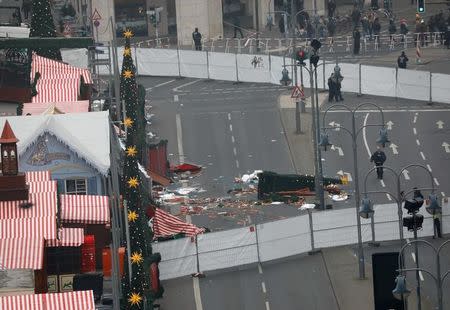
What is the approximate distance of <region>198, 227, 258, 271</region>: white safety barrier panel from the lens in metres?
81.1

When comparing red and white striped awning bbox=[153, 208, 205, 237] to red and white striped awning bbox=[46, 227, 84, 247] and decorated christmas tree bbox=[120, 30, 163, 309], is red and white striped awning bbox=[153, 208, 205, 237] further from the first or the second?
red and white striped awning bbox=[46, 227, 84, 247]

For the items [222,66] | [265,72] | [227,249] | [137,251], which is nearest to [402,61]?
[265,72]

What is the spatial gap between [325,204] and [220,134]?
16.2 meters

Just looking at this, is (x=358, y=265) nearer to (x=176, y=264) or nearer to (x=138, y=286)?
(x=176, y=264)

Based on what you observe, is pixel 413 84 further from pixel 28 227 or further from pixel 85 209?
pixel 28 227

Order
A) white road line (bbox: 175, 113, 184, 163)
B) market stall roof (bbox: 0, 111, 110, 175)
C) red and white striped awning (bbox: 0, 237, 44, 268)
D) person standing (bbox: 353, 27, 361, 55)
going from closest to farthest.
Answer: red and white striped awning (bbox: 0, 237, 44, 268), market stall roof (bbox: 0, 111, 110, 175), white road line (bbox: 175, 113, 184, 163), person standing (bbox: 353, 27, 361, 55)

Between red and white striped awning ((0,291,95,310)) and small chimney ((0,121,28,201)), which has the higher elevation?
small chimney ((0,121,28,201))

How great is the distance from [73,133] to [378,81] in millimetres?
29908

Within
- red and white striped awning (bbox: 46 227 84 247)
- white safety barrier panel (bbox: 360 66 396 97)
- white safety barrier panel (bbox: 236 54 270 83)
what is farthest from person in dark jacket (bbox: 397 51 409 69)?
red and white striped awning (bbox: 46 227 84 247)

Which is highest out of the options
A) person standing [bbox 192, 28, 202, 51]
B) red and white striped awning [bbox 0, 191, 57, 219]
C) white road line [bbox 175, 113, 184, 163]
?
person standing [bbox 192, 28, 202, 51]

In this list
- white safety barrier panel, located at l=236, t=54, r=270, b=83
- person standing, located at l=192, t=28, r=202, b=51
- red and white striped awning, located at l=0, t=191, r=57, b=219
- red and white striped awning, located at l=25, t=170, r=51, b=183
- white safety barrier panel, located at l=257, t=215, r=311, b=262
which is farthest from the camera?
person standing, located at l=192, t=28, r=202, b=51

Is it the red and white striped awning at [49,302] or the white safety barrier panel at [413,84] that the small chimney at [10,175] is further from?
the white safety barrier panel at [413,84]

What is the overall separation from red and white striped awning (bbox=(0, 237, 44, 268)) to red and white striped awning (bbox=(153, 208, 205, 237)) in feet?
30.1

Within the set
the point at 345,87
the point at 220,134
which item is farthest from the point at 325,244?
the point at 345,87
